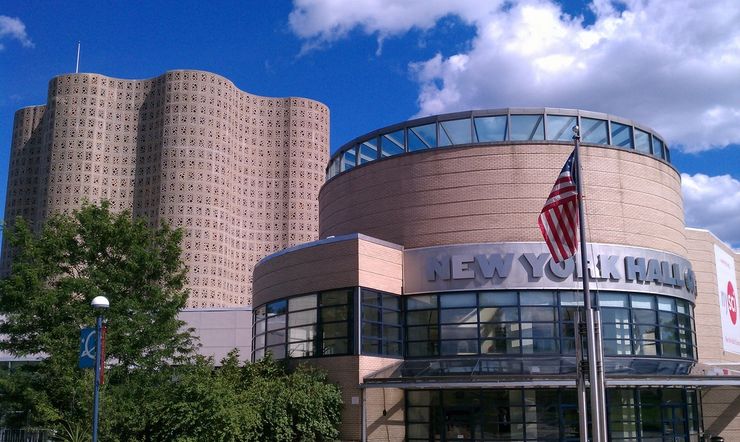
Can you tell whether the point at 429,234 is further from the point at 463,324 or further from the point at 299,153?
the point at 299,153

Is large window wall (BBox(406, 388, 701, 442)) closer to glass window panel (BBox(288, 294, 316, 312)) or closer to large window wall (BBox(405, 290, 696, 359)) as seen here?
large window wall (BBox(405, 290, 696, 359))

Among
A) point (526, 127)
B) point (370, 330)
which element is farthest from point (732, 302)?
point (370, 330)

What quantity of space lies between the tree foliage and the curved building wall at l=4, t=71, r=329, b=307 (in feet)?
262

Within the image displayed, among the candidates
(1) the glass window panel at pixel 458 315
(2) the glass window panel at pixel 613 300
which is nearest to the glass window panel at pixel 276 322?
(1) the glass window panel at pixel 458 315

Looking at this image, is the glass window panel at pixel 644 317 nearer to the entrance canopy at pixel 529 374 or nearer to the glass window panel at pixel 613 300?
the glass window panel at pixel 613 300

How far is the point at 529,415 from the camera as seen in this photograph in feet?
93.2

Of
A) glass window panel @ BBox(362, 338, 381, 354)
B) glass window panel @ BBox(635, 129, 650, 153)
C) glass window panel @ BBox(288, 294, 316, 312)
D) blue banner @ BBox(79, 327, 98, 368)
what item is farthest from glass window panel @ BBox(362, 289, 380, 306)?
glass window panel @ BBox(635, 129, 650, 153)

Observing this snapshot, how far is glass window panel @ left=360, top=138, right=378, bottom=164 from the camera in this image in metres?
34.4

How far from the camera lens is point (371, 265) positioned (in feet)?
100

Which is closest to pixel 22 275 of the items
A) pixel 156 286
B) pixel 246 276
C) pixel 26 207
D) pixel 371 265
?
pixel 156 286

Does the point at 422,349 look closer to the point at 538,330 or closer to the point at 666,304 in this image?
the point at 538,330

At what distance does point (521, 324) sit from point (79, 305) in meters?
16.1

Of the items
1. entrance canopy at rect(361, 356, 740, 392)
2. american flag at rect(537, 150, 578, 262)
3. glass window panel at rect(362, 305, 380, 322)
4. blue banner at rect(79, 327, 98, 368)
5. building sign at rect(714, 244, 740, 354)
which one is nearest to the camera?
american flag at rect(537, 150, 578, 262)

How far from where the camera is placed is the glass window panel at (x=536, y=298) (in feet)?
99.2
